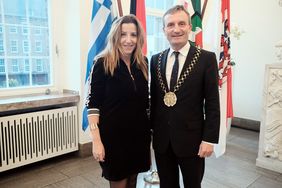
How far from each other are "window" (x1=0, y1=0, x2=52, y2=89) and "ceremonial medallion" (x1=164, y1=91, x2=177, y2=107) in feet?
6.51

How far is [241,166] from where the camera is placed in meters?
2.93

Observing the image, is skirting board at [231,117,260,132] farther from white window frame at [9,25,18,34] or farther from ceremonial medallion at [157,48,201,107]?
white window frame at [9,25,18,34]

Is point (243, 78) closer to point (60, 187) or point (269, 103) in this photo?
point (269, 103)

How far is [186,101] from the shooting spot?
1368 mm

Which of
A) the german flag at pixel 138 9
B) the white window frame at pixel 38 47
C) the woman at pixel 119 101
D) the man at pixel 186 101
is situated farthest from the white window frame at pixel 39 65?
the man at pixel 186 101

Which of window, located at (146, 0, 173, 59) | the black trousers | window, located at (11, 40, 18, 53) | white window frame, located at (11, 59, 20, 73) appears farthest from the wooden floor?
window, located at (146, 0, 173, 59)

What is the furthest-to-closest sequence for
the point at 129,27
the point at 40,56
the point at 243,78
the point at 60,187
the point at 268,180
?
the point at 243,78
the point at 40,56
the point at 268,180
the point at 60,187
the point at 129,27

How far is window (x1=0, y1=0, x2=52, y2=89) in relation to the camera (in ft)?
8.49

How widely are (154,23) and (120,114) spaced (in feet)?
8.49

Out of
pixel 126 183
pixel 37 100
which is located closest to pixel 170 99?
pixel 126 183

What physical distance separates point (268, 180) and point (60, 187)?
A: 82.7 inches

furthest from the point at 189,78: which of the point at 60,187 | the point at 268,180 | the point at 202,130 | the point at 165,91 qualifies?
the point at 268,180

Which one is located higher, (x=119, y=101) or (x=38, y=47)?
(x=38, y=47)

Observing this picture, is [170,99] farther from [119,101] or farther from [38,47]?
[38,47]
